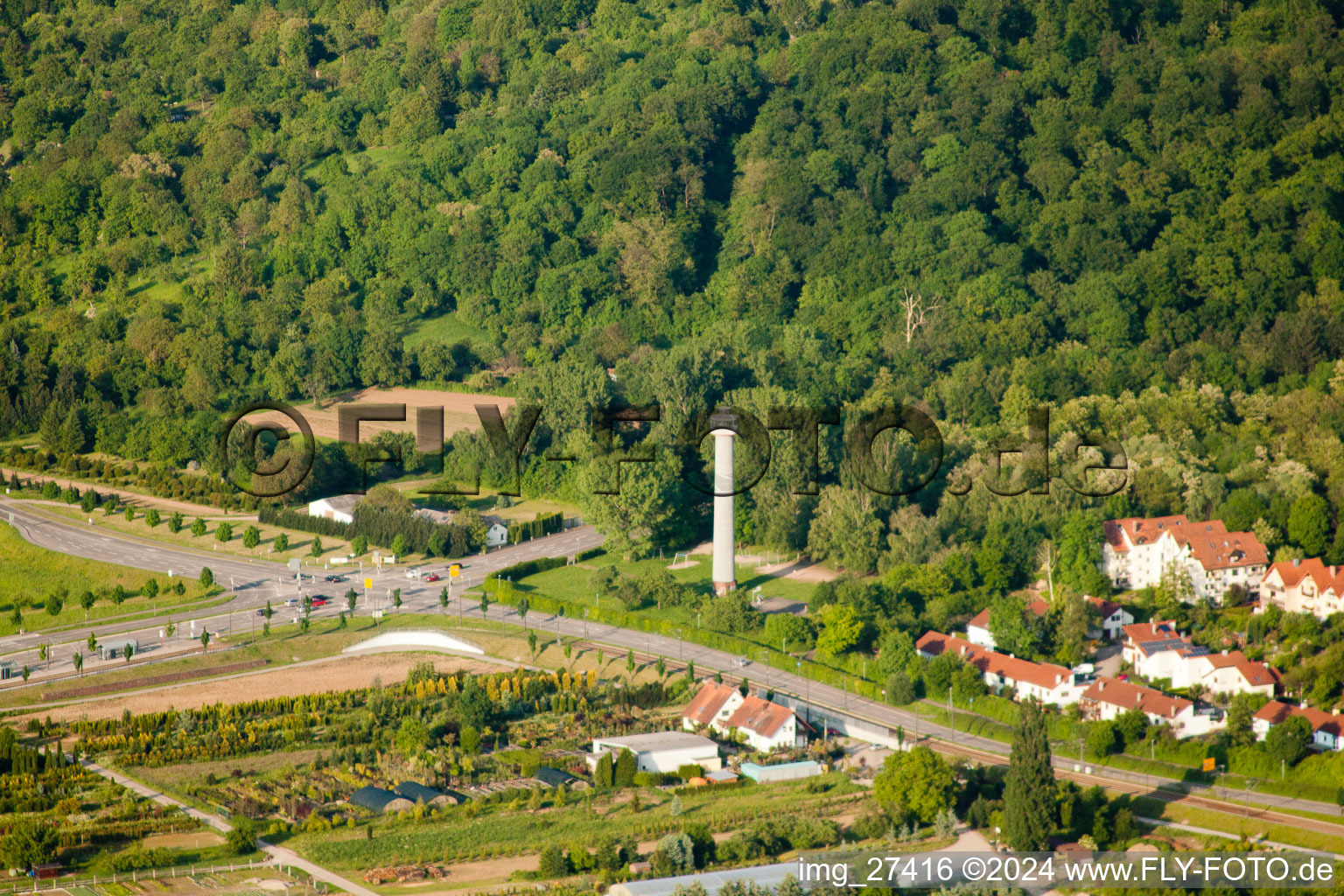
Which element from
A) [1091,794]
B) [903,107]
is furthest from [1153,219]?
[1091,794]

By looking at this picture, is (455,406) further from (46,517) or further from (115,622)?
(115,622)

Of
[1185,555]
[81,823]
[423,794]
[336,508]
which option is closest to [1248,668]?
[1185,555]

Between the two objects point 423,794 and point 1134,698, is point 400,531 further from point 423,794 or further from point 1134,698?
point 1134,698

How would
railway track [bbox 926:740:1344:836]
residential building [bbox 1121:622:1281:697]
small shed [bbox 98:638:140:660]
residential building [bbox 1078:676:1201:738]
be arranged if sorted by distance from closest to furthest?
railway track [bbox 926:740:1344:836] → residential building [bbox 1078:676:1201:738] → residential building [bbox 1121:622:1281:697] → small shed [bbox 98:638:140:660]

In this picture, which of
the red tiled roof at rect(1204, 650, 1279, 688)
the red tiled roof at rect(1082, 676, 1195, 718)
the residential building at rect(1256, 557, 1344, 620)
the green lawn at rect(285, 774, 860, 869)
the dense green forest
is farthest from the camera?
the dense green forest

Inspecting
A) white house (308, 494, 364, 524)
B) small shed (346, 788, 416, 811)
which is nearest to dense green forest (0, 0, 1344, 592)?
white house (308, 494, 364, 524)

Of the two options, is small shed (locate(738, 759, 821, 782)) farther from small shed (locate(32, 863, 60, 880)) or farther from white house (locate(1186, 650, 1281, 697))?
small shed (locate(32, 863, 60, 880))
